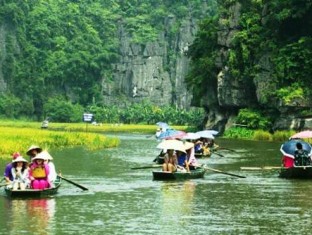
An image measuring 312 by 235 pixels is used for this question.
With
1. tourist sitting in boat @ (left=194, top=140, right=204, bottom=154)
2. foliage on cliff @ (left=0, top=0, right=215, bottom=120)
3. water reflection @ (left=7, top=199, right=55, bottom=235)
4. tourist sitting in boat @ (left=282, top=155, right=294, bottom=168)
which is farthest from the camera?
foliage on cliff @ (left=0, top=0, right=215, bottom=120)

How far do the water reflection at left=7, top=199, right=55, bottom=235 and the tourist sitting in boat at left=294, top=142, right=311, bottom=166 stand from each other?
29.4 feet

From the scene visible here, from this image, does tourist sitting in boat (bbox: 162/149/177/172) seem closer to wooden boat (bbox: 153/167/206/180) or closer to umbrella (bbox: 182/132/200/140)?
wooden boat (bbox: 153/167/206/180)

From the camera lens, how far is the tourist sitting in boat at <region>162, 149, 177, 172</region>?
24844 millimetres

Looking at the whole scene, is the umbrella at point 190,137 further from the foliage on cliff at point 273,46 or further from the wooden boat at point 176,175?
the foliage on cliff at point 273,46

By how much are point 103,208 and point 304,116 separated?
38488 mm

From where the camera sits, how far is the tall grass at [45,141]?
3528 centimetres

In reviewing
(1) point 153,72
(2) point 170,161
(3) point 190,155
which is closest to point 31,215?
(2) point 170,161

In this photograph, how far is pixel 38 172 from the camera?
2072 cm

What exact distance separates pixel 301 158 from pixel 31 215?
A: 1095 centimetres

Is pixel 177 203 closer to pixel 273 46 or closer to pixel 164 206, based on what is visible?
pixel 164 206

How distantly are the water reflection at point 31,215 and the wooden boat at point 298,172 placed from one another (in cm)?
870

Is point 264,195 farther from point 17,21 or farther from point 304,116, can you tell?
point 17,21

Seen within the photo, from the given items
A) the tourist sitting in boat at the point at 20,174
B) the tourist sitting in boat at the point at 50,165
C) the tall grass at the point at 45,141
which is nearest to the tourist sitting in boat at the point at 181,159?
the tourist sitting in boat at the point at 50,165

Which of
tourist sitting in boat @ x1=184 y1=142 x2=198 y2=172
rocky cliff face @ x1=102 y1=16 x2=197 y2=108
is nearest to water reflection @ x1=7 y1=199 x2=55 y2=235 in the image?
tourist sitting in boat @ x1=184 y1=142 x2=198 y2=172
